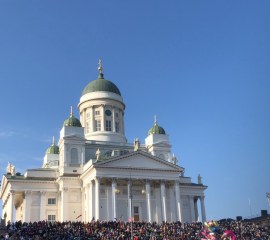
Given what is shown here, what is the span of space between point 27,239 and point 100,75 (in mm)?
42409

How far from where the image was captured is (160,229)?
43938mm

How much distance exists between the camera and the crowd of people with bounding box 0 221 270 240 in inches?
1459

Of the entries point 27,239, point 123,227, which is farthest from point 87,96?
point 27,239

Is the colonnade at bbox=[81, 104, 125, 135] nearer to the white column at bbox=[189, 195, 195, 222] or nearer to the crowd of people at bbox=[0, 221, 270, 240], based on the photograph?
the white column at bbox=[189, 195, 195, 222]

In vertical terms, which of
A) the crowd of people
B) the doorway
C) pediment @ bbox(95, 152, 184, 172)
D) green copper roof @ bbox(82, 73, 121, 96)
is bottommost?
the crowd of people

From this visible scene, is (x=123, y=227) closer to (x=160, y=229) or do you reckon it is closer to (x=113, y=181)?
(x=160, y=229)

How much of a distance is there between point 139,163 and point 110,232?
14437mm

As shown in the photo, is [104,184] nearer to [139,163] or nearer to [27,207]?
[139,163]

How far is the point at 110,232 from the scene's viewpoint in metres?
40.4

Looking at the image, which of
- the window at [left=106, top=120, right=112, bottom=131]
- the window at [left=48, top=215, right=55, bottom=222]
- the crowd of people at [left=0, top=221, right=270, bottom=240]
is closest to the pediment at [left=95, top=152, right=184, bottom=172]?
the crowd of people at [left=0, top=221, right=270, bottom=240]

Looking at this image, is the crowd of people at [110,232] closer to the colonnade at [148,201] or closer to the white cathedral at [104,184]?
the colonnade at [148,201]

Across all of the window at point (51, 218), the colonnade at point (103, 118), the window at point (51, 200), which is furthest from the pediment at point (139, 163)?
the colonnade at point (103, 118)

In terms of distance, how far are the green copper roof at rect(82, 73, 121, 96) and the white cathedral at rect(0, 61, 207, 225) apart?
8067 mm

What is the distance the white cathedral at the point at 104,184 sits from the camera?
5150cm
